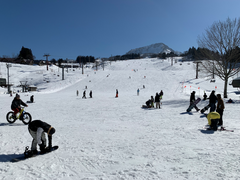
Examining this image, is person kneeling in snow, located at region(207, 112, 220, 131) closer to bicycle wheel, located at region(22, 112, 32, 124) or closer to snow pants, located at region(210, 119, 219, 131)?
snow pants, located at region(210, 119, 219, 131)

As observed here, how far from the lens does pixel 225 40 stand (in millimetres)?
20344

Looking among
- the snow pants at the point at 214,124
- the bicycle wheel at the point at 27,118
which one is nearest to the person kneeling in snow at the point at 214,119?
the snow pants at the point at 214,124

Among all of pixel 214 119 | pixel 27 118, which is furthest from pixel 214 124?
pixel 27 118

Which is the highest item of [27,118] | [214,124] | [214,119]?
[214,119]

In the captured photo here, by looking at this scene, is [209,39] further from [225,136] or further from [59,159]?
[59,159]

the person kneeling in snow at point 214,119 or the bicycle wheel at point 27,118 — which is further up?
the person kneeling in snow at point 214,119

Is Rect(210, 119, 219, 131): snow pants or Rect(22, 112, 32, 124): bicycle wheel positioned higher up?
Rect(210, 119, 219, 131): snow pants

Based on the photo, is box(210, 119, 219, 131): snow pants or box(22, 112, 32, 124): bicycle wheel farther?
box(22, 112, 32, 124): bicycle wheel

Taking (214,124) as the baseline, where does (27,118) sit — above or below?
below

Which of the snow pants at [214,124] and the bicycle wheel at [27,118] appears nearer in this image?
the snow pants at [214,124]

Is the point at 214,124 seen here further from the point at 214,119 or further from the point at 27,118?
the point at 27,118

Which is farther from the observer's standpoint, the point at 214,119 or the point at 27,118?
→ the point at 27,118

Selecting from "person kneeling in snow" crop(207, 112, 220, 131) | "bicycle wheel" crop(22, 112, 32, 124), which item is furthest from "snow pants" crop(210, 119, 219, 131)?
"bicycle wheel" crop(22, 112, 32, 124)

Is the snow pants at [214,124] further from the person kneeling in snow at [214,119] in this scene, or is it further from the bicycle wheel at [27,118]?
the bicycle wheel at [27,118]
